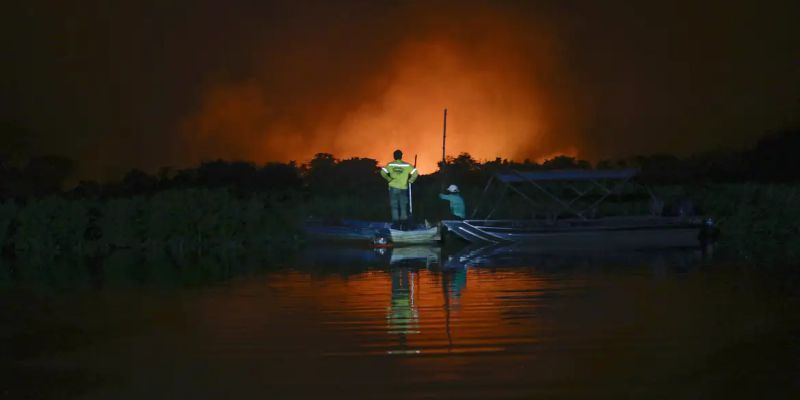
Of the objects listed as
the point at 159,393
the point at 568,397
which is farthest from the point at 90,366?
the point at 568,397

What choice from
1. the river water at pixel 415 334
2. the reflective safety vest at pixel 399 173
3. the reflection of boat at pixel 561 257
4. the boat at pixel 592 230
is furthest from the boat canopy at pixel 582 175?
the river water at pixel 415 334

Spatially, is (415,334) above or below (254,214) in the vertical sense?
below

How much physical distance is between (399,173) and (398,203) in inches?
35.2

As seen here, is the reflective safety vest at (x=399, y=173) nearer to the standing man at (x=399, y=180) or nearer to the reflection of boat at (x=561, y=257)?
the standing man at (x=399, y=180)

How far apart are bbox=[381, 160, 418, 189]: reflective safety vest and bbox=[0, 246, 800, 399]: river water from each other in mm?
6249

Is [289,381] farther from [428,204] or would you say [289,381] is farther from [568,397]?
[428,204]

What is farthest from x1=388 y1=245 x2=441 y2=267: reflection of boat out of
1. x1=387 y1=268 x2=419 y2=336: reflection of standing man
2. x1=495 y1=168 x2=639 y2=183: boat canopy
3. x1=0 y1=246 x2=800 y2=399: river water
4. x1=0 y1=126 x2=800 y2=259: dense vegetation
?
x1=0 y1=126 x2=800 y2=259: dense vegetation

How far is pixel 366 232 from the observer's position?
2395 centimetres

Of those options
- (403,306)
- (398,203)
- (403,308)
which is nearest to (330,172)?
(398,203)

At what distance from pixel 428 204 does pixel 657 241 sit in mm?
7856

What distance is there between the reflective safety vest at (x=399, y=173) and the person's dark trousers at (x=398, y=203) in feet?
0.57

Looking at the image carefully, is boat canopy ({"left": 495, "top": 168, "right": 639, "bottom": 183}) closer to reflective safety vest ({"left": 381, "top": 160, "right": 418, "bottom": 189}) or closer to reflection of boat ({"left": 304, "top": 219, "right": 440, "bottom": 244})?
reflective safety vest ({"left": 381, "top": 160, "right": 418, "bottom": 189})

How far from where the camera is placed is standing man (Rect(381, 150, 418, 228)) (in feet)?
75.5

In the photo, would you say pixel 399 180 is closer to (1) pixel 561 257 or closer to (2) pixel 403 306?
(1) pixel 561 257
